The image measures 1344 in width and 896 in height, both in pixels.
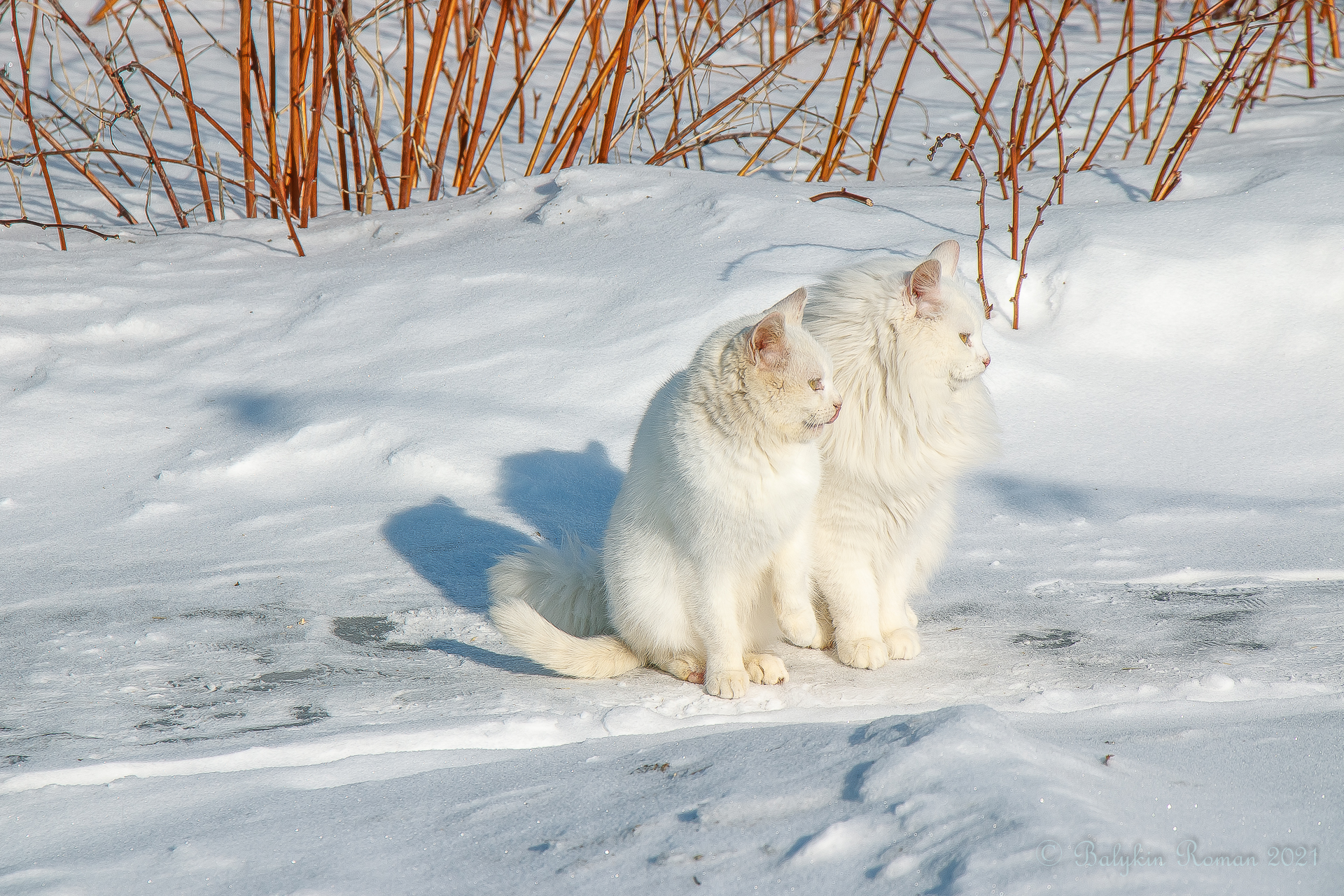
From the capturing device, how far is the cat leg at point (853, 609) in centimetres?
245

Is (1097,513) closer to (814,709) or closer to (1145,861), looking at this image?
(814,709)

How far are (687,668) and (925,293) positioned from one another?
1032mm

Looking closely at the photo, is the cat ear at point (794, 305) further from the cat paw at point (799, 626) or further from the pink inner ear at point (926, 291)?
the cat paw at point (799, 626)

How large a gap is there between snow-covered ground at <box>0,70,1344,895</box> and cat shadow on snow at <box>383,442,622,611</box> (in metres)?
0.02

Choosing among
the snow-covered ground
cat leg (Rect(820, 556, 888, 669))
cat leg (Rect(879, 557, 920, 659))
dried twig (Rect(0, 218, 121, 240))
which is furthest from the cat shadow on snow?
dried twig (Rect(0, 218, 121, 240))

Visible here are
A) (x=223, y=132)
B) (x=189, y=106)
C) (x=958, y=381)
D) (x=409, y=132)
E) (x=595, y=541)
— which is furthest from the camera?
(x=409, y=132)

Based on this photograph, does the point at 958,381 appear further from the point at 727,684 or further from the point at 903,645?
the point at 727,684

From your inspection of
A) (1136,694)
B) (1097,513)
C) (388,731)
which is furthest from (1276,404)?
(388,731)

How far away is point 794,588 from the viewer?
7.62 feet

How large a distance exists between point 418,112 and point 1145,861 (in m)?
4.53

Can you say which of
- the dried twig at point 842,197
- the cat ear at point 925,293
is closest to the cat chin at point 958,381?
the cat ear at point 925,293

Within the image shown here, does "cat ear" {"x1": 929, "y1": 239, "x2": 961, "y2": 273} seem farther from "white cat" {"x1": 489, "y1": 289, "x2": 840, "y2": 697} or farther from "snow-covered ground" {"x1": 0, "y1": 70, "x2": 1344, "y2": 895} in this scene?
"snow-covered ground" {"x1": 0, "y1": 70, "x2": 1344, "y2": 895}

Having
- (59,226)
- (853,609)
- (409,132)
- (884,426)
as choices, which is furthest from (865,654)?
(59,226)

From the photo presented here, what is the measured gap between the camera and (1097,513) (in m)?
3.18
